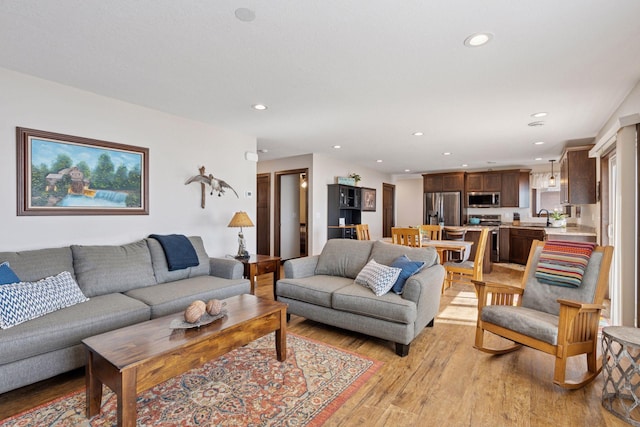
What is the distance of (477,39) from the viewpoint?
6.84 feet

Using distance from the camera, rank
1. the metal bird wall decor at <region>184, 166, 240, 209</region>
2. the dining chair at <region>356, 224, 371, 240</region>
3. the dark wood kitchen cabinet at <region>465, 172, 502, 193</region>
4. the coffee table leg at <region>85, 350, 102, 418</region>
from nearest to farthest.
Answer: the coffee table leg at <region>85, 350, 102, 418</region>, the metal bird wall decor at <region>184, 166, 240, 209</region>, the dining chair at <region>356, 224, 371, 240</region>, the dark wood kitchen cabinet at <region>465, 172, 502, 193</region>

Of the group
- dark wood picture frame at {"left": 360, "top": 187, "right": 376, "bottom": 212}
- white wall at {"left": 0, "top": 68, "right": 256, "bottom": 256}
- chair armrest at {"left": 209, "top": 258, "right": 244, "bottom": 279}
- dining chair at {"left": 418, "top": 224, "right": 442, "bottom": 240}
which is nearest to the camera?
white wall at {"left": 0, "top": 68, "right": 256, "bottom": 256}

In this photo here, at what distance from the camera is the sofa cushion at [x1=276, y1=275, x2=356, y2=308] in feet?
9.80

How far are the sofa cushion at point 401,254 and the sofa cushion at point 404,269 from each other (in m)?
0.14

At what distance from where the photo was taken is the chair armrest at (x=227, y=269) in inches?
135

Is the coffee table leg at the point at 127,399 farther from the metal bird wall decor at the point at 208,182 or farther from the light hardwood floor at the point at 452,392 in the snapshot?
the metal bird wall decor at the point at 208,182

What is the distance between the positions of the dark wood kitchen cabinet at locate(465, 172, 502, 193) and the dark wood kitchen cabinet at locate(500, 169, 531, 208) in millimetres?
119

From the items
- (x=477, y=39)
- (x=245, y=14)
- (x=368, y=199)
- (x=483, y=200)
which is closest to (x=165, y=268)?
(x=245, y=14)

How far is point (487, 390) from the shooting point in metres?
2.10

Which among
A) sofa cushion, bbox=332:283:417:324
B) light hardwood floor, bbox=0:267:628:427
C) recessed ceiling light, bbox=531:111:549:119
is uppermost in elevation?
recessed ceiling light, bbox=531:111:549:119

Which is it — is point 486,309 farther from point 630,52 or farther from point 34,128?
point 34,128

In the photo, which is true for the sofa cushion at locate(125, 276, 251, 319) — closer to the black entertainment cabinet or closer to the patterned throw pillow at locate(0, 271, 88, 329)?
the patterned throw pillow at locate(0, 271, 88, 329)

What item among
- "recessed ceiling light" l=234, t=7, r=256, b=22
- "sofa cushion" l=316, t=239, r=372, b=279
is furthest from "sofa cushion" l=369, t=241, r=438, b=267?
"recessed ceiling light" l=234, t=7, r=256, b=22

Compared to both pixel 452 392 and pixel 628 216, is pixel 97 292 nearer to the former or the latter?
pixel 452 392
